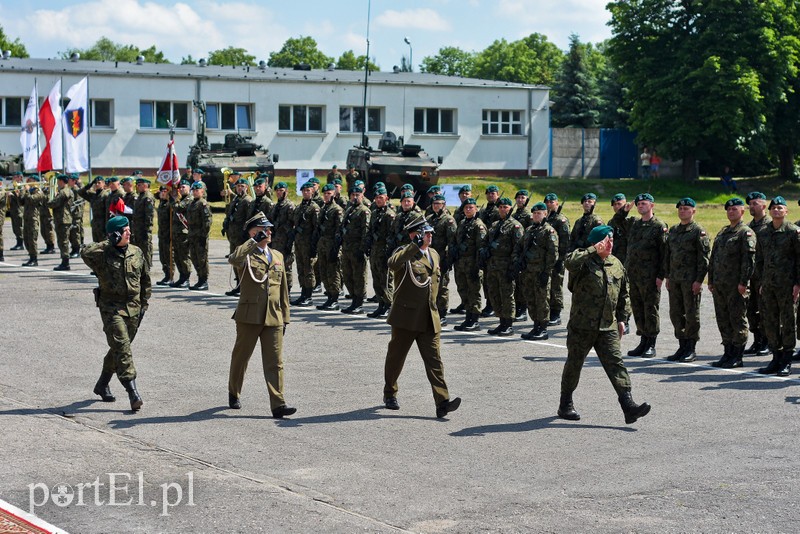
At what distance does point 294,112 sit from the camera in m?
52.2

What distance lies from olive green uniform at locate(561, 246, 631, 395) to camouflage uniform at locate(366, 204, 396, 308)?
7.37 m

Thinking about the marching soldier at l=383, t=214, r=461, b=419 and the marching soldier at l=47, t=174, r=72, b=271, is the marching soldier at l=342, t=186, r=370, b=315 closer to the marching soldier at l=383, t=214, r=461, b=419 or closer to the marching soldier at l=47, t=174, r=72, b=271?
the marching soldier at l=383, t=214, r=461, b=419

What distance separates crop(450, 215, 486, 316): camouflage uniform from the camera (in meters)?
16.7

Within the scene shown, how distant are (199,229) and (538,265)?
24.9 feet

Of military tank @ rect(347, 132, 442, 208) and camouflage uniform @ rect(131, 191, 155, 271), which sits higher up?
military tank @ rect(347, 132, 442, 208)

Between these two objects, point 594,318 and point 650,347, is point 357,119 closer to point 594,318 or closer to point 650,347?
point 650,347

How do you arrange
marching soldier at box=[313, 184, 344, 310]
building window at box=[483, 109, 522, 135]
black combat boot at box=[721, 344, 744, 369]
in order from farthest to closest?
building window at box=[483, 109, 522, 135], marching soldier at box=[313, 184, 344, 310], black combat boot at box=[721, 344, 744, 369]

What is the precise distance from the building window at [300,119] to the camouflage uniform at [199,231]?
31.1 meters

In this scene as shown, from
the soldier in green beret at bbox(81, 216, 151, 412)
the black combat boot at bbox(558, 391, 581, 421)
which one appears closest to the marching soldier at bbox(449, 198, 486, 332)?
the black combat boot at bbox(558, 391, 581, 421)

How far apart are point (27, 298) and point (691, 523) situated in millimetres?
14770

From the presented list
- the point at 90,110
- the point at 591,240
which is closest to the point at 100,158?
the point at 90,110

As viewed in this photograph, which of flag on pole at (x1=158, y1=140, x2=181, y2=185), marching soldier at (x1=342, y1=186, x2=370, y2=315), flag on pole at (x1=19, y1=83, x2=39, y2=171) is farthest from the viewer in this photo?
flag on pole at (x1=19, y1=83, x2=39, y2=171)

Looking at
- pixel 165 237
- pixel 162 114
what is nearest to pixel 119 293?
pixel 165 237

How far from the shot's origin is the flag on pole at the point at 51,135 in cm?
2795
